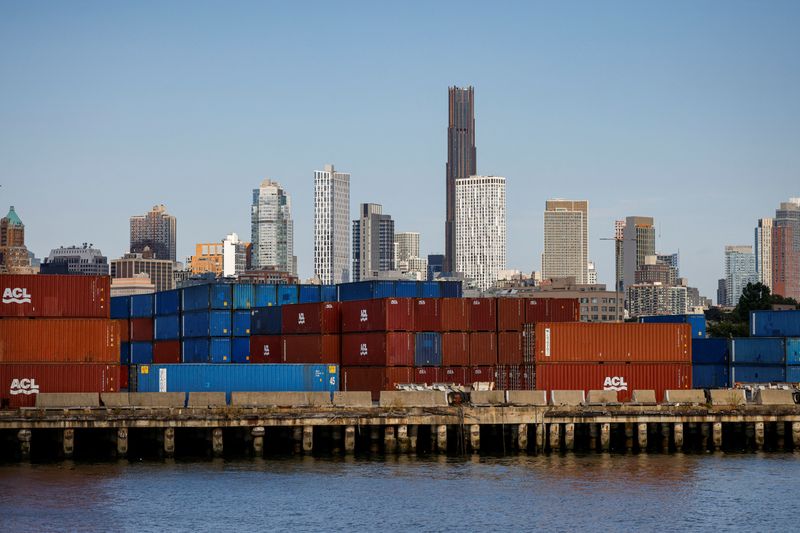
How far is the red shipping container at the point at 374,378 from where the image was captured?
81062 mm

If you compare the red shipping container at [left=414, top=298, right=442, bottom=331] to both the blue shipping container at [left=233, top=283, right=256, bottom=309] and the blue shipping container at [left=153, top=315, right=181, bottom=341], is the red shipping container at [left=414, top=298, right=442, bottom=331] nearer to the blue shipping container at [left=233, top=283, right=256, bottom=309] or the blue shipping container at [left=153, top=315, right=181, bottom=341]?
the blue shipping container at [left=233, top=283, right=256, bottom=309]

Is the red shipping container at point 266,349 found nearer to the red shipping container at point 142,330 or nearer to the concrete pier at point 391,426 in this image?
the concrete pier at point 391,426

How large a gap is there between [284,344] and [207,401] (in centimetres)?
2100

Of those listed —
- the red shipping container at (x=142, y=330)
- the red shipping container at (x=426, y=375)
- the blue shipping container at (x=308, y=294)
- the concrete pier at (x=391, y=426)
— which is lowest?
the concrete pier at (x=391, y=426)

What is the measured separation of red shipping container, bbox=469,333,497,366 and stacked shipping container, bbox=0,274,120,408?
21680mm

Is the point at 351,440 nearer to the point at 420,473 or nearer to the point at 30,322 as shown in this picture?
the point at 420,473

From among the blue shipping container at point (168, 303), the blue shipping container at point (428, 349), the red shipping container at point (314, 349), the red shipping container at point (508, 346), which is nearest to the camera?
the blue shipping container at point (428, 349)

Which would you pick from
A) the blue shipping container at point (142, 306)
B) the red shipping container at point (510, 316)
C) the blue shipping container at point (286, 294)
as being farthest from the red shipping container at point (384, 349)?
the blue shipping container at point (142, 306)

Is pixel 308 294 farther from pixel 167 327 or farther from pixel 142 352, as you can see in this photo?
pixel 142 352

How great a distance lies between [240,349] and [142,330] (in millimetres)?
13983

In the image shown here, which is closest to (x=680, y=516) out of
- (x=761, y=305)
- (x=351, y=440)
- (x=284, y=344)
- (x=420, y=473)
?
(x=420, y=473)

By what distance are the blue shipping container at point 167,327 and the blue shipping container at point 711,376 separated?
39968mm

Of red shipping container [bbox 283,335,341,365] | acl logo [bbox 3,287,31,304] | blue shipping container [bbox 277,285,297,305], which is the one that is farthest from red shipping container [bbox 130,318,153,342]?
acl logo [bbox 3,287,31,304]

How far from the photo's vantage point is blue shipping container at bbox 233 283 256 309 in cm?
10600
